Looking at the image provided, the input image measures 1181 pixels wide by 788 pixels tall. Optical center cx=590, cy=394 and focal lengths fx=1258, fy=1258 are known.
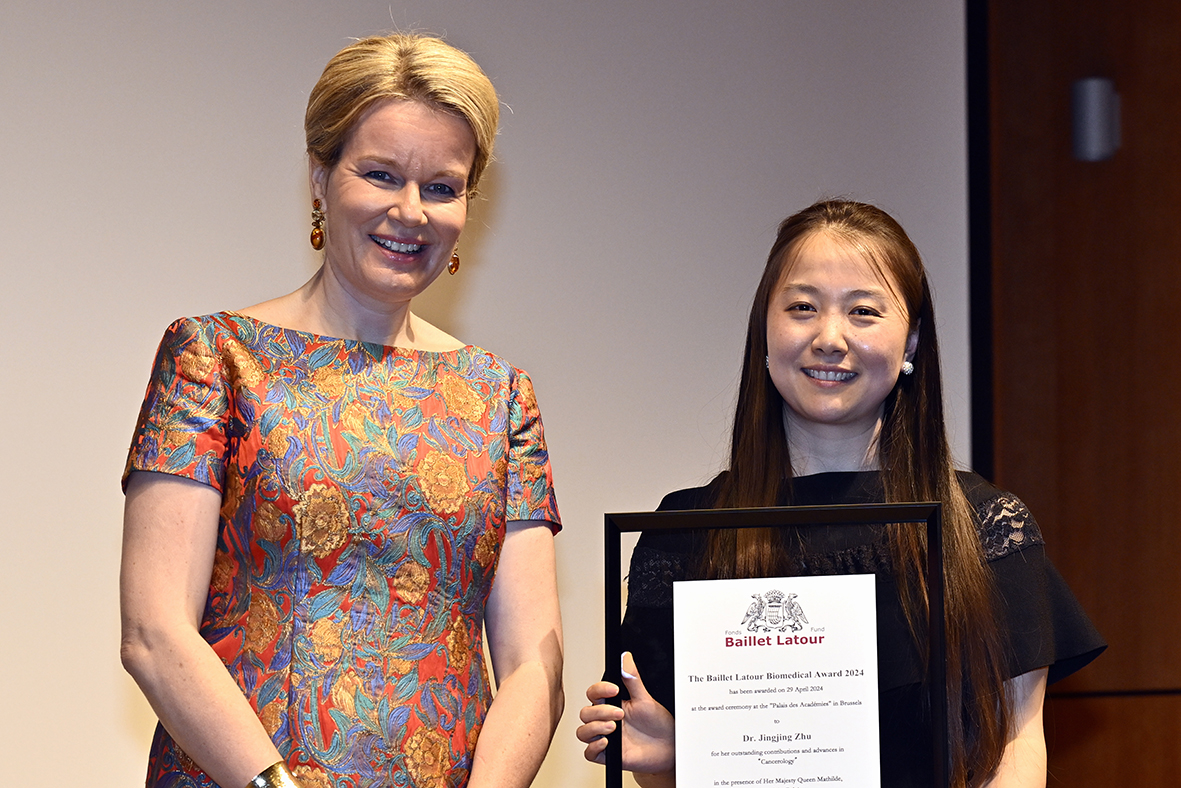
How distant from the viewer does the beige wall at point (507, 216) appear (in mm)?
2461

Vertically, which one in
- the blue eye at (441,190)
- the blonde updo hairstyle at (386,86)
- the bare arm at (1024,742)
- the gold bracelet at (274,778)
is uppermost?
the blonde updo hairstyle at (386,86)

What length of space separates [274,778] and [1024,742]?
3.18 feet

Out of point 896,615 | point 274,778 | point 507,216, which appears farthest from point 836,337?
point 507,216

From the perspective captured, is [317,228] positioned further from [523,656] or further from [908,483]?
[908,483]

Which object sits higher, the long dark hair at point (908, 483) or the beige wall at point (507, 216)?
the beige wall at point (507, 216)

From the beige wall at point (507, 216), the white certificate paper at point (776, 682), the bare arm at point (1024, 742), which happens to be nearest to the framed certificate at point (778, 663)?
the white certificate paper at point (776, 682)

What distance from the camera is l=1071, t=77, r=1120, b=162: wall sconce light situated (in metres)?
2.96

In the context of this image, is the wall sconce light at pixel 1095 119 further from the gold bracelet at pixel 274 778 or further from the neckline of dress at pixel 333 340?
the gold bracelet at pixel 274 778

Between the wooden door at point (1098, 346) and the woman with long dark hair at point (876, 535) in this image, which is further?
the wooden door at point (1098, 346)

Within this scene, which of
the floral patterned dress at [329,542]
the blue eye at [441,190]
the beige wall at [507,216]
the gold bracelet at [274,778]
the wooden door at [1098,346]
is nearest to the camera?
the gold bracelet at [274,778]

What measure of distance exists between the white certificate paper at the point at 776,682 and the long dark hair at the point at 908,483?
0.16 ft

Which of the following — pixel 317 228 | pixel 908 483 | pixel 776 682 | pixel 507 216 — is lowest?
pixel 776 682

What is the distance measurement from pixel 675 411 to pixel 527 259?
49 centimetres

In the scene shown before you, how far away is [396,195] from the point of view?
5.61 feet
